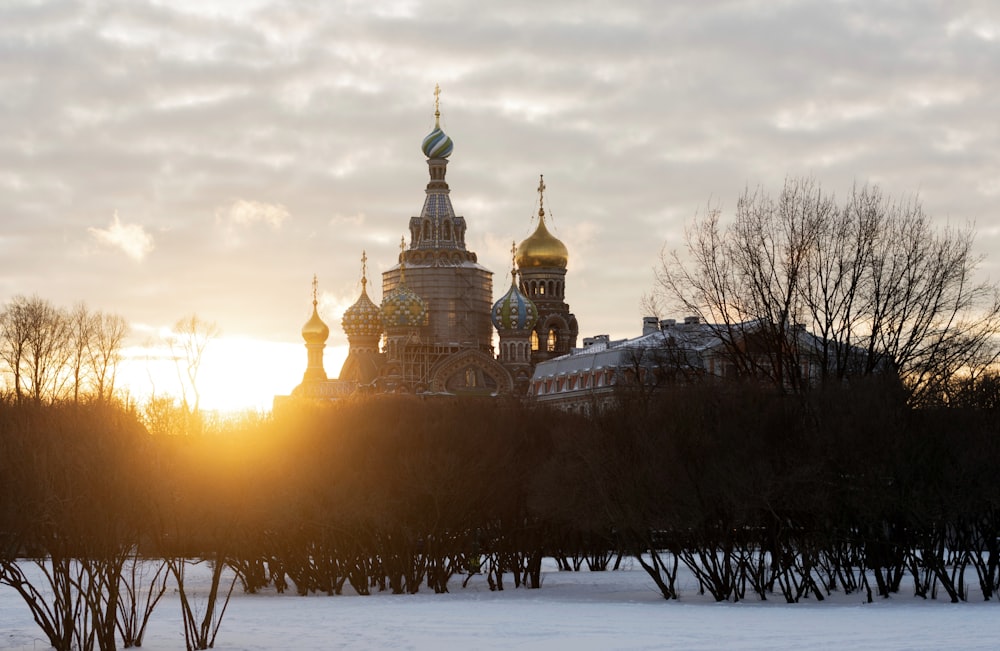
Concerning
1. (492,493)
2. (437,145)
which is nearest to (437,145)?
(437,145)

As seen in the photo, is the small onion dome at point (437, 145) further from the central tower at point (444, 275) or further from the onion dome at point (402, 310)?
the onion dome at point (402, 310)

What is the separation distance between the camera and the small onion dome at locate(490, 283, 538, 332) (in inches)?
4916

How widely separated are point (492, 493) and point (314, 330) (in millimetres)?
92489

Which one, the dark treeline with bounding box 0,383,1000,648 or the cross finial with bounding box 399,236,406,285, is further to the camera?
the cross finial with bounding box 399,236,406,285

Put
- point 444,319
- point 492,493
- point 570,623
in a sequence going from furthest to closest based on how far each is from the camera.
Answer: point 444,319
point 492,493
point 570,623

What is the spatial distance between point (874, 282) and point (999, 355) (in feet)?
→ 15.1

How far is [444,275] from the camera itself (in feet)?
431

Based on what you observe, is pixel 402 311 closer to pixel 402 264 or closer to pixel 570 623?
pixel 402 264

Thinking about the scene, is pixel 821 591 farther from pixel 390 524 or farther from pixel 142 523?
pixel 142 523

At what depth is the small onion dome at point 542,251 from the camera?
136m

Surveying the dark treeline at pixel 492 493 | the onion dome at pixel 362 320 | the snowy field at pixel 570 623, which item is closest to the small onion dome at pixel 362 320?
the onion dome at pixel 362 320

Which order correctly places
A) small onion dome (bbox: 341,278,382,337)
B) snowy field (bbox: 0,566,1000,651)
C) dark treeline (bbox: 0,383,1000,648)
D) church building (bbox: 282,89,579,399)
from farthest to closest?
1. small onion dome (bbox: 341,278,382,337)
2. church building (bbox: 282,89,579,399)
3. snowy field (bbox: 0,566,1000,651)
4. dark treeline (bbox: 0,383,1000,648)

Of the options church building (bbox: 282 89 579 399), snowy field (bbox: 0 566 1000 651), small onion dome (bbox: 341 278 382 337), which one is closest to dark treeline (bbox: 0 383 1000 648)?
snowy field (bbox: 0 566 1000 651)

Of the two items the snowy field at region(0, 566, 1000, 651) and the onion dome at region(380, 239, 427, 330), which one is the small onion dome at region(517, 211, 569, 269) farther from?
the snowy field at region(0, 566, 1000, 651)
